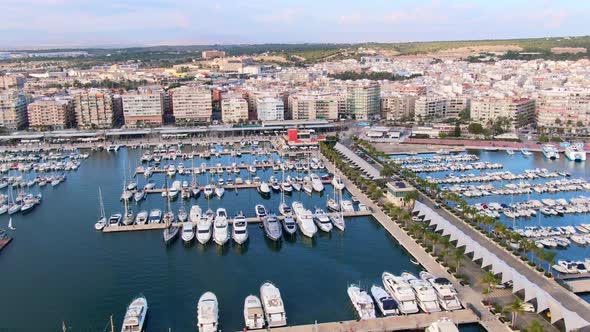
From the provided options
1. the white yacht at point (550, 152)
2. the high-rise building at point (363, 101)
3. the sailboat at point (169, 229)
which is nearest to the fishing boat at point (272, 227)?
the sailboat at point (169, 229)

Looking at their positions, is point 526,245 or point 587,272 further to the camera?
point 526,245

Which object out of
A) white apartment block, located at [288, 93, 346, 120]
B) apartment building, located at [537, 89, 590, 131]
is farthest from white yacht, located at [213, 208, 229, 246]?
apartment building, located at [537, 89, 590, 131]

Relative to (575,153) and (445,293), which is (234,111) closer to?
(575,153)

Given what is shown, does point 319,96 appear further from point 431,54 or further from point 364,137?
point 431,54

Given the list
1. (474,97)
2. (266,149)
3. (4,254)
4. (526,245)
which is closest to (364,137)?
(266,149)

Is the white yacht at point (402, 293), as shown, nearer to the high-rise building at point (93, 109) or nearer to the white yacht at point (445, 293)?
the white yacht at point (445, 293)

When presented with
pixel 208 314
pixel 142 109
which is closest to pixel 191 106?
pixel 142 109
